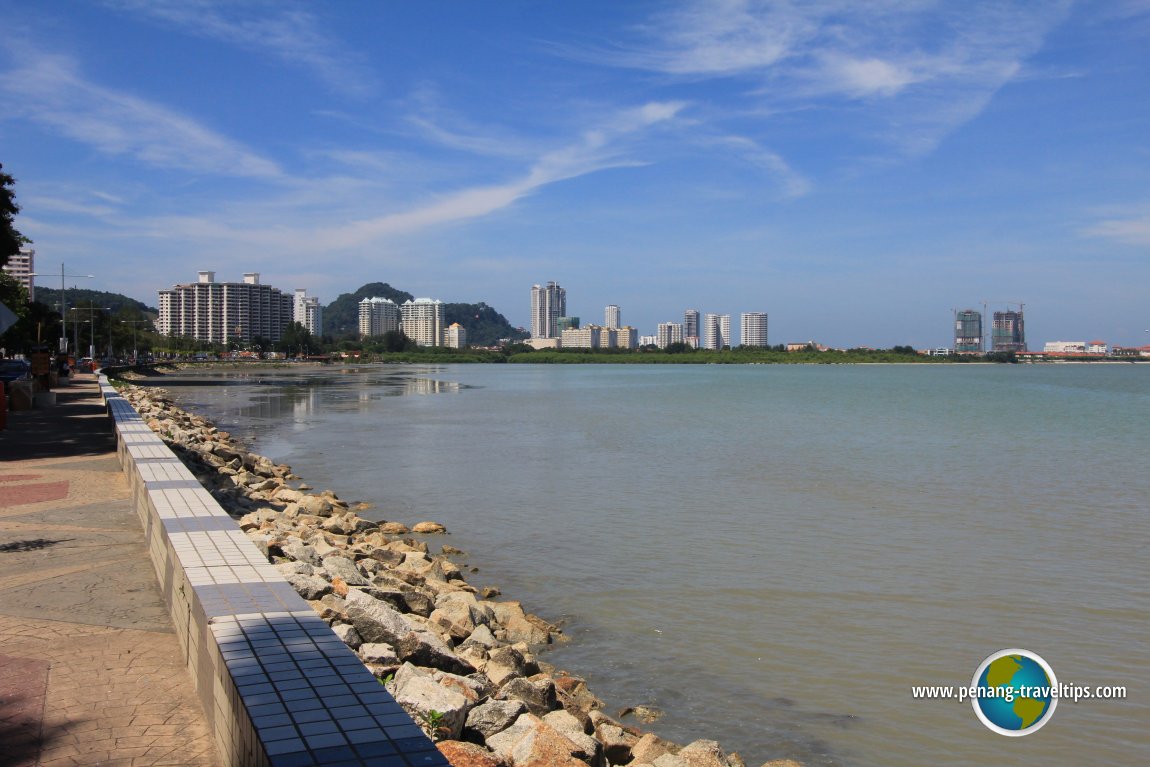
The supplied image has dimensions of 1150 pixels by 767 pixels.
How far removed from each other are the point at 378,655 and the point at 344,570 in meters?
2.97

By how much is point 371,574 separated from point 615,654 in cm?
295

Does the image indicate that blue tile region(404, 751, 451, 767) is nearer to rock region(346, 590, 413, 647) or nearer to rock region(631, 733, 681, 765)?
rock region(631, 733, 681, 765)

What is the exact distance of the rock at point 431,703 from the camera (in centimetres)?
511

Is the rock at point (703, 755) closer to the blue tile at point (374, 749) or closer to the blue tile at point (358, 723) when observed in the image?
the blue tile at point (358, 723)

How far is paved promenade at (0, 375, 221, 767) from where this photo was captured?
439 centimetres

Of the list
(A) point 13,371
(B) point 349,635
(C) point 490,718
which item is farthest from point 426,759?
(A) point 13,371

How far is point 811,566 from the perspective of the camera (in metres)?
12.4

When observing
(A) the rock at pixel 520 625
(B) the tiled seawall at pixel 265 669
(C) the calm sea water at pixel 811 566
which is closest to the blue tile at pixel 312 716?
(B) the tiled seawall at pixel 265 669

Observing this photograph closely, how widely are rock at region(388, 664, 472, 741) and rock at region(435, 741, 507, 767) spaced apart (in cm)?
19

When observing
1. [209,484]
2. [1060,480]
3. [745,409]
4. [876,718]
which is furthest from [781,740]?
[745,409]

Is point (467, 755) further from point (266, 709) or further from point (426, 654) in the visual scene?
point (426, 654)

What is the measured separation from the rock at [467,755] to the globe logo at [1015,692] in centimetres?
464

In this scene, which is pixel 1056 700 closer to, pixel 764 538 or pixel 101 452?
pixel 764 538

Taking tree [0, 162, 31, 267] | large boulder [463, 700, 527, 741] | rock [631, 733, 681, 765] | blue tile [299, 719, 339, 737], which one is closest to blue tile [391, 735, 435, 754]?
blue tile [299, 719, 339, 737]
